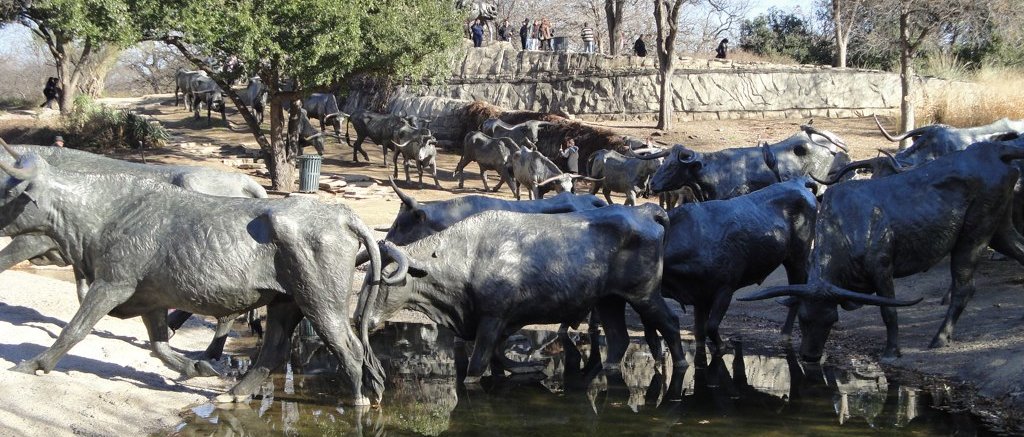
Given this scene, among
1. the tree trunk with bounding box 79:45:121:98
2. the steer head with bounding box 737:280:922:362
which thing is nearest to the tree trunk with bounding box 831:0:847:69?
the tree trunk with bounding box 79:45:121:98

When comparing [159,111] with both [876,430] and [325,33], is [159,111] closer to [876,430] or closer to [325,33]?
[325,33]

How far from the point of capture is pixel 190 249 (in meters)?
7.84

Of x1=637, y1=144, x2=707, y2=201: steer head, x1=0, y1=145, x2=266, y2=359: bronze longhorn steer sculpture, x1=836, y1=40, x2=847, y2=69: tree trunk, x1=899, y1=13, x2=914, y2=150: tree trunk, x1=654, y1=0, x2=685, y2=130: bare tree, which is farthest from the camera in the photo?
x1=836, y1=40, x2=847, y2=69: tree trunk

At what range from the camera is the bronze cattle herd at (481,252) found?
788 cm

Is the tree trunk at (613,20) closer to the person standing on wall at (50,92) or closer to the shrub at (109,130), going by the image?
the shrub at (109,130)

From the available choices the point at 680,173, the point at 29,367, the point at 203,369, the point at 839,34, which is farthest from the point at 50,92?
the point at 29,367

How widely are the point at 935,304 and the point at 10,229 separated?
10.3 m

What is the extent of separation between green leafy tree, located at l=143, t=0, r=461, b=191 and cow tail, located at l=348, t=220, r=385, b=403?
13.9 meters

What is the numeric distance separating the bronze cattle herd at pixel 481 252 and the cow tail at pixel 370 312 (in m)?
0.03

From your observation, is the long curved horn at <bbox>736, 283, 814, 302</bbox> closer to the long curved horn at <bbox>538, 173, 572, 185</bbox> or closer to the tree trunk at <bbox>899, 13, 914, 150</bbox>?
the long curved horn at <bbox>538, 173, 572, 185</bbox>

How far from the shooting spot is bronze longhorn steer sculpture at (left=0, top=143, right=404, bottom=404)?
7.81m

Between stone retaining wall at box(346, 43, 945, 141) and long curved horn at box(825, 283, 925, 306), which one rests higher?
stone retaining wall at box(346, 43, 945, 141)

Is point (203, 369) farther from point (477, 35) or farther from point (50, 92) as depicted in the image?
point (50, 92)

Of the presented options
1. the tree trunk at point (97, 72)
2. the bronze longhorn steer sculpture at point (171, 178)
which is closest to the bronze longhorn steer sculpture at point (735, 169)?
the bronze longhorn steer sculpture at point (171, 178)
